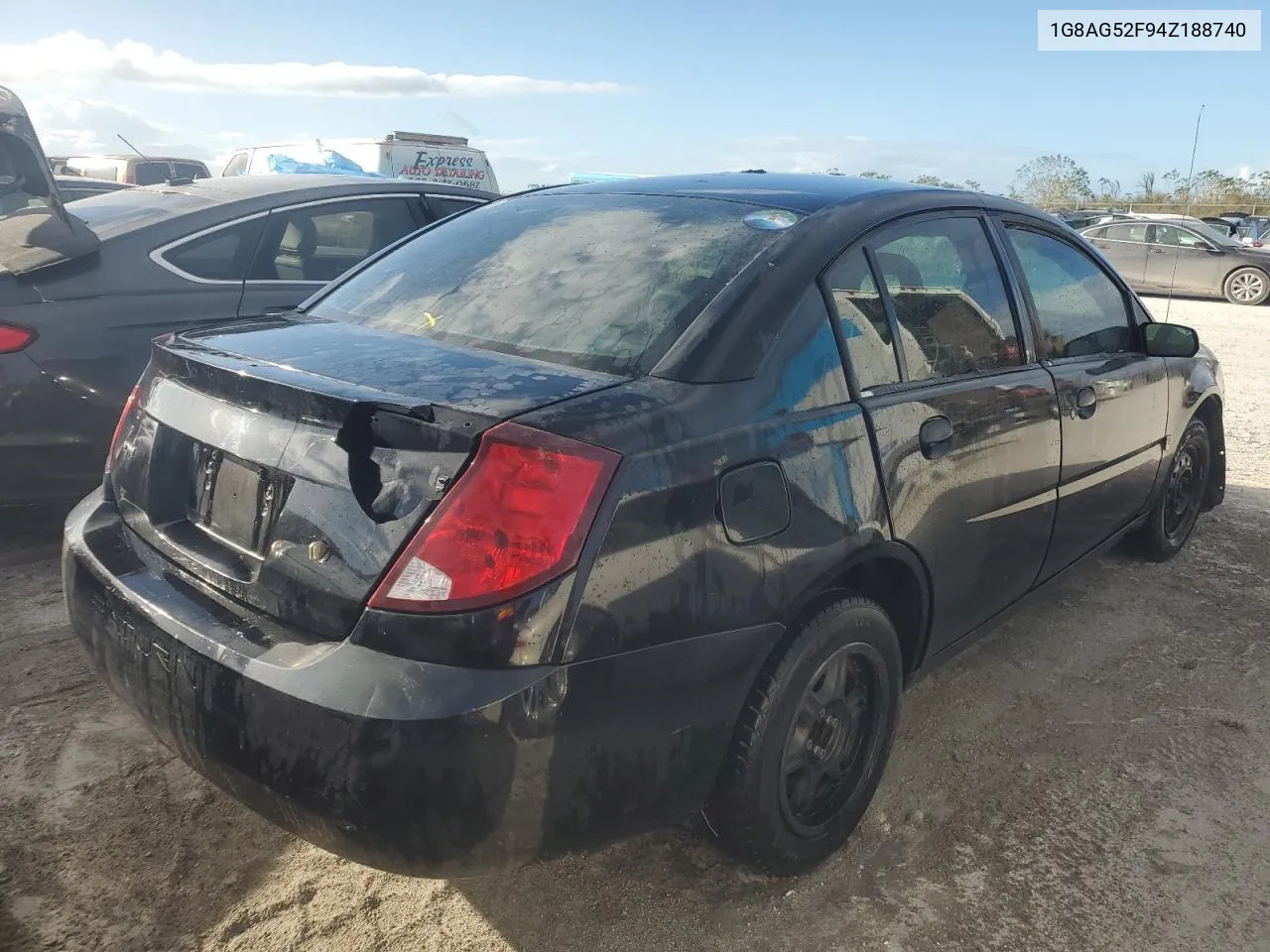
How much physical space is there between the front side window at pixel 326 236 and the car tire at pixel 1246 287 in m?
15.9

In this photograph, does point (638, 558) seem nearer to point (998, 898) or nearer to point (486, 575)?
point (486, 575)

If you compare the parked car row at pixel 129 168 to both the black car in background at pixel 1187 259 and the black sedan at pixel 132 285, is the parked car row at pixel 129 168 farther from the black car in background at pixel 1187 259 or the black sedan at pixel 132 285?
the black car in background at pixel 1187 259

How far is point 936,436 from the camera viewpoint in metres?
2.45

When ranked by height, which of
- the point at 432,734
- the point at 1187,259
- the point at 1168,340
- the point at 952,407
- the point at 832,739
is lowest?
the point at 1187,259

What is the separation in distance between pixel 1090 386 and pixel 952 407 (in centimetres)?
96

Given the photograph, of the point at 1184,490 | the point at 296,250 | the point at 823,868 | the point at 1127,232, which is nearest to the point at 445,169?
the point at 1127,232

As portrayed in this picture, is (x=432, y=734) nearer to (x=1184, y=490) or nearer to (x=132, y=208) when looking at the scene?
(x=132, y=208)

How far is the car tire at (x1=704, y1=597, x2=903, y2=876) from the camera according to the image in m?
2.03

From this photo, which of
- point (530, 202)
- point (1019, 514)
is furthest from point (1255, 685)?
point (530, 202)

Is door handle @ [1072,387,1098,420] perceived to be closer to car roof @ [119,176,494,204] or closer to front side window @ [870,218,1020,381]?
front side window @ [870,218,1020,381]

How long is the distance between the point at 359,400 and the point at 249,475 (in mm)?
360

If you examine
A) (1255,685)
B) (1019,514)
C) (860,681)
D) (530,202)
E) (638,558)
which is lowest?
(1255,685)

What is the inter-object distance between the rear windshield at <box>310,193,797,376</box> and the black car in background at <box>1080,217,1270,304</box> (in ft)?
52.1

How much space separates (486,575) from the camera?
Answer: 1.65m
